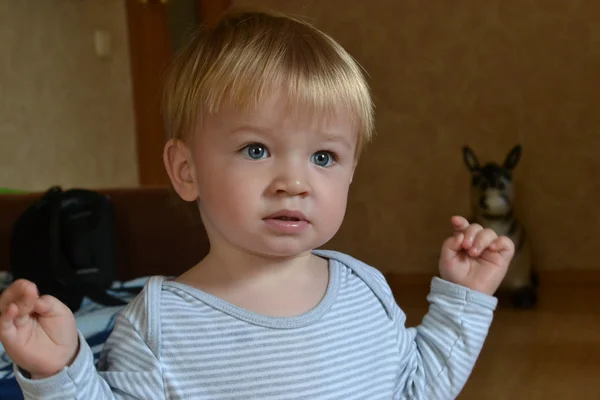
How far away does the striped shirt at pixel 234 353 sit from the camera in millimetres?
648

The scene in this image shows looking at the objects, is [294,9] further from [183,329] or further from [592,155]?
[183,329]

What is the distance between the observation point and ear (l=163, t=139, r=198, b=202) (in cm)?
72

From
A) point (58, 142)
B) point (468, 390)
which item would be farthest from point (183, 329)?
point (58, 142)

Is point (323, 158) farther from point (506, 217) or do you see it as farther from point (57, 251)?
point (506, 217)

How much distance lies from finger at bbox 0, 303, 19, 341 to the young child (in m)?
0.04

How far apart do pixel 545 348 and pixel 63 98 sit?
7.21ft

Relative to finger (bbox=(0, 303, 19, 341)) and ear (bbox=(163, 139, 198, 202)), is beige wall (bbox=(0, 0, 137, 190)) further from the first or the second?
finger (bbox=(0, 303, 19, 341))

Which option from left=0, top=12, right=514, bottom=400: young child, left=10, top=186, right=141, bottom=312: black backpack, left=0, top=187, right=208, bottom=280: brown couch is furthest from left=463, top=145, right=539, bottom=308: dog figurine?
left=0, top=12, right=514, bottom=400: young child

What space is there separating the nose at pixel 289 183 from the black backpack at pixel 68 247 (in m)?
0.94

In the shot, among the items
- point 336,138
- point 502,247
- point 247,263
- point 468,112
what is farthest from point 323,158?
point 468,112

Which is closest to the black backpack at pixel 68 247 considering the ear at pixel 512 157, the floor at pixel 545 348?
the floor at pixel 545 348

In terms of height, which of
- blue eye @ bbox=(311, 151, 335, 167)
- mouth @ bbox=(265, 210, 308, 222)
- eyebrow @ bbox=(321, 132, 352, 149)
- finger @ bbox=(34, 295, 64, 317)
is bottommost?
finger @ bbox=(34, 295, 64, 317)

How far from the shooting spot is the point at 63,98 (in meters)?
2.90

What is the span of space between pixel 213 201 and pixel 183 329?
0.43ft
